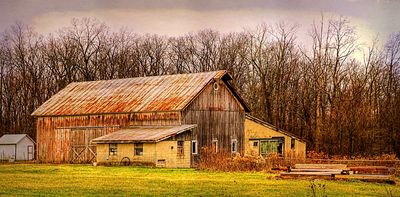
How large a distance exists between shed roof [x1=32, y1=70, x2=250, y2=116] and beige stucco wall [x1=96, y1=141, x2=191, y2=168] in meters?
3.29

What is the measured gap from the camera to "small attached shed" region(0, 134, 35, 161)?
210 feet

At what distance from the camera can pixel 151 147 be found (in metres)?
41.0

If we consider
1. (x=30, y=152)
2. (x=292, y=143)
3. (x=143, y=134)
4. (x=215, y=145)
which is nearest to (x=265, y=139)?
(x=292, y=143)

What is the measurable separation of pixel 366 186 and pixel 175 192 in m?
8.00

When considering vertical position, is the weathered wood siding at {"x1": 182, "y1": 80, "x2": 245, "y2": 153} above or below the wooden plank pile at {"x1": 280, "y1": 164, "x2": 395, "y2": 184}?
above

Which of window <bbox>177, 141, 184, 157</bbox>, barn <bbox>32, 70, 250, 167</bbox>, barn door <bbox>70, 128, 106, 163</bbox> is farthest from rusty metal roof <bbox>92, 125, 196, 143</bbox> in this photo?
barn door <bbox>70, 128, 106, 163</bbox>

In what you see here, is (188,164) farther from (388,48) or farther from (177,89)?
(388,48)

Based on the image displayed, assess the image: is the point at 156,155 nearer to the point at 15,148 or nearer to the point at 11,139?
the point at 15,148

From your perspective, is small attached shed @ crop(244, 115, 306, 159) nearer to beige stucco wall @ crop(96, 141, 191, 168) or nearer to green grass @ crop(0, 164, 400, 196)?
beige stucco wall @ crop(96, 141, 191, 168)

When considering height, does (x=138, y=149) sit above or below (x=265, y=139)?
below

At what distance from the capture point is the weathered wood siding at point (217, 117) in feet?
148

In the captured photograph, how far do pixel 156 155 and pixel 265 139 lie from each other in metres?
11.7

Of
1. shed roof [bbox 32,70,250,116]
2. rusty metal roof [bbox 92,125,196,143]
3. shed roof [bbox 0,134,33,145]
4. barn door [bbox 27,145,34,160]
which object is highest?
shed roof [bbox 32,70,250,116]

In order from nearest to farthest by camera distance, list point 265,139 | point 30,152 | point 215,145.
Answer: point 215,145
point 265,139
point 30,152
